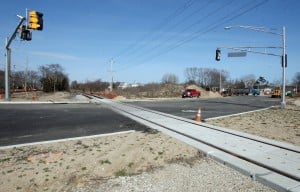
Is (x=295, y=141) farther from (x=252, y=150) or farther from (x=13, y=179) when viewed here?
(x=13, y=179)

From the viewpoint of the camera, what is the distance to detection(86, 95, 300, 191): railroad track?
22.2 feet

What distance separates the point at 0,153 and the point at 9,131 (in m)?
4.60

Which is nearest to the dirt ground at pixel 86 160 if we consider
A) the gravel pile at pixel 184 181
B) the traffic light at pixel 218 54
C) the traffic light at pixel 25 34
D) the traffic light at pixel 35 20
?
the gravel pile at pixel 184 181

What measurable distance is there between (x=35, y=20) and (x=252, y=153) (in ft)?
52.2

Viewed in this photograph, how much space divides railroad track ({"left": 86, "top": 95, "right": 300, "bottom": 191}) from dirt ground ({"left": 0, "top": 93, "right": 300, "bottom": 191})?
0.68m

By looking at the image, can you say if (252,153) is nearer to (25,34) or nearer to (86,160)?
(86,160)

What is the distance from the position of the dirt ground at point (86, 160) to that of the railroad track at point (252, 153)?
683 mm

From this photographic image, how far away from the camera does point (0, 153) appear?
9383mm

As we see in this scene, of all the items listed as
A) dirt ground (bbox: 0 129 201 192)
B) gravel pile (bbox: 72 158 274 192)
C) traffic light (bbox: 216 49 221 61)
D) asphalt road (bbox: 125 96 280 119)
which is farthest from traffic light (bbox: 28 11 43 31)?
traffic light (bbox: 216 49 221 61)

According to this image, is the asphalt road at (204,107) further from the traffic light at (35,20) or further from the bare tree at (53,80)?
the bare tree at (53,80)

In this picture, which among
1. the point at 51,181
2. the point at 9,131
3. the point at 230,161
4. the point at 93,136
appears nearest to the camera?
the point at 51,181

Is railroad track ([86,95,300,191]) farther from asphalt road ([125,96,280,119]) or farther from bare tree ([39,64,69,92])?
bare tree ([39,64,69,92])

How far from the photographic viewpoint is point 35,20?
20.0m

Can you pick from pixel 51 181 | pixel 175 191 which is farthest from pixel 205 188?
pixel 51 181
